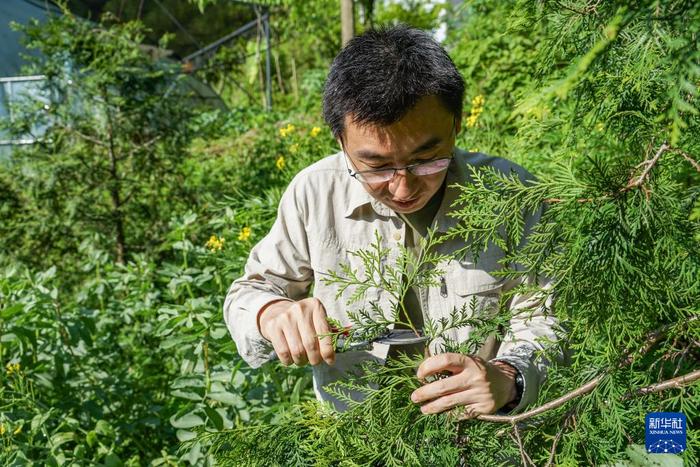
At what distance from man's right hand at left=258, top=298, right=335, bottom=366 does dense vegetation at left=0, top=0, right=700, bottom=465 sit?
0.13 m

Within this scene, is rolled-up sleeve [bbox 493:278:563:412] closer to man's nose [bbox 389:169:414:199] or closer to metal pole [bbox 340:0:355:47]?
man's nose [bbox 389:169:414:199]

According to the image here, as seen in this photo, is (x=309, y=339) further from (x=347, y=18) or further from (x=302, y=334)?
(x=347, y=18)

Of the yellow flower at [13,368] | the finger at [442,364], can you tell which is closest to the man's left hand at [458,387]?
the finger at [442,364]

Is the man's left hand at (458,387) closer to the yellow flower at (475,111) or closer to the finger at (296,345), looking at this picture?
the finger at (296,345)

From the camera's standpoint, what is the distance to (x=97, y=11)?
9.48 meters

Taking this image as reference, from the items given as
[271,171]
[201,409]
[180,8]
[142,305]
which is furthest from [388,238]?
[180,8]

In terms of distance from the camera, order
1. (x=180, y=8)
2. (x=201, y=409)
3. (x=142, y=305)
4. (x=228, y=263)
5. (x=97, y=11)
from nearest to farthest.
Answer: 1. (x=201, y=409)
2. (x=228, y=263)
3. (x=142, y=305)
4. (x=97, y=11)
5. (x=180, y=8)

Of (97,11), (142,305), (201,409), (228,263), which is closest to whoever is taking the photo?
(201,409)

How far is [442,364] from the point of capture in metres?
1.39

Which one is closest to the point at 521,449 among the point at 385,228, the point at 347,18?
the point at 385,228

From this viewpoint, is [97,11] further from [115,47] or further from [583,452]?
[583,452]

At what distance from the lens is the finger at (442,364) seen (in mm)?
1383

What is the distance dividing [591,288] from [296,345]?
67 centimetres

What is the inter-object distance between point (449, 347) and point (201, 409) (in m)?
1.33
